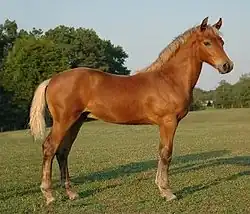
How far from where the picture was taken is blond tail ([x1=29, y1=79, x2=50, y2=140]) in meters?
8.33

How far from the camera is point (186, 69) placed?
856 cm

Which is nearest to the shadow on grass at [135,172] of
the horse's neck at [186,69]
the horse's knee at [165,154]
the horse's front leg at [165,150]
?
the horse's front leg at [165,150]

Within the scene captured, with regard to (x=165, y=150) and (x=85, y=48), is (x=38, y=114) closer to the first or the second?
(x=165, y=150)

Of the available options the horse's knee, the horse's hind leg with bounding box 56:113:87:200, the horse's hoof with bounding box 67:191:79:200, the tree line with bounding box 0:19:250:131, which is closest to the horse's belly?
the horse's hind leg with bounding box 56:113:87:200

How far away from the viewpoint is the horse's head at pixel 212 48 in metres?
8.15

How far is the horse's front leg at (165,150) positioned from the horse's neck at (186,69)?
0.66 meters

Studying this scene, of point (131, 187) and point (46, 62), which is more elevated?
point (46, 62)

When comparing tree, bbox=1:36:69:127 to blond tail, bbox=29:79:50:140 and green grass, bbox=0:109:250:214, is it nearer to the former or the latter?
green grass, bbox=0:109:250:214

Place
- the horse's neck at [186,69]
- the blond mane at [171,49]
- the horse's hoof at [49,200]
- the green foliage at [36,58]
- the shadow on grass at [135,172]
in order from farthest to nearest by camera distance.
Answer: the green foliage at [36,58]
the shadow on grass at [135,172]
the blond mane at [171,49]
the horse's neck at [186,69]
the horse's hoof at [49,200]

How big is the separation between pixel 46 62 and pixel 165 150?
6084cm

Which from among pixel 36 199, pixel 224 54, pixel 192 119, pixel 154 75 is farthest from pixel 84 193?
pixel 192 119

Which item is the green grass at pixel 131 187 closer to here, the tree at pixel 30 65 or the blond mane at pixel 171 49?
the blond mane at pixel 171 49

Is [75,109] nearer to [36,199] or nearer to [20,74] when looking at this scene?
[36,199]

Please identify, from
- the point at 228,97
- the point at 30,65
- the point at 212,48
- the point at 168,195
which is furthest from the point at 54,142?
the point at 228,97
